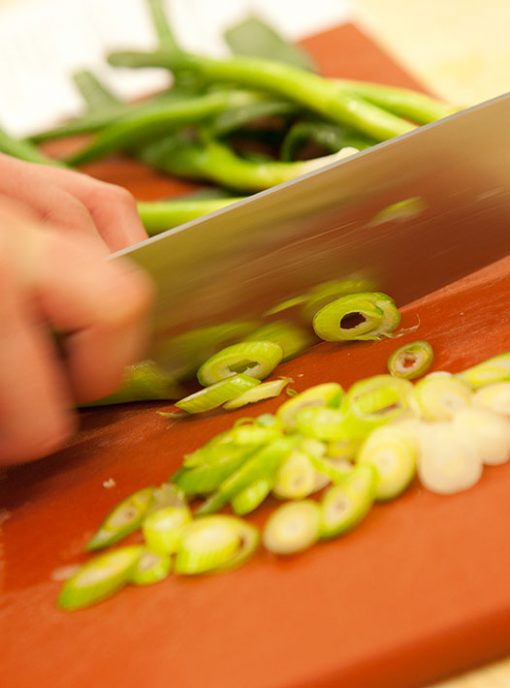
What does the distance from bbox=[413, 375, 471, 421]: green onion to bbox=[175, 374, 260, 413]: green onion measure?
26 centimetres

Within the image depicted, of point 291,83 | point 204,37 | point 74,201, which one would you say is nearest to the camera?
point 74,201

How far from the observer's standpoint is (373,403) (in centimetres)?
112

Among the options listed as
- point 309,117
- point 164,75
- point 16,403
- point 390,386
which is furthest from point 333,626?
point 164,75

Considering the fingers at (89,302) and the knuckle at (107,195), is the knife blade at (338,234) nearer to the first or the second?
the fingers at (89,302)

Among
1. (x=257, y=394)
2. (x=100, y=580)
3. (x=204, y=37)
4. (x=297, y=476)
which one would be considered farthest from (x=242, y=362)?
(x=204, y=37)

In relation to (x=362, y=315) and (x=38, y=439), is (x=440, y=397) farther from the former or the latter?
(x=38, y=439)

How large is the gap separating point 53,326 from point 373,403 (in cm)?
39

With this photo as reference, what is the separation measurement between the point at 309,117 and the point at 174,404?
0.80 m

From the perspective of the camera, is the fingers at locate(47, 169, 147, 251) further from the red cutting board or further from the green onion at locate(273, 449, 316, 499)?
the green onion at locate(273, 449, 316, 499)

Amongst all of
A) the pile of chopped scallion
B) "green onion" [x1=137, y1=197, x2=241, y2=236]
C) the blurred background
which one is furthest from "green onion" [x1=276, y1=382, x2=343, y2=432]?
the blurred background

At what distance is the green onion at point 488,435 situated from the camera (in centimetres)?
103

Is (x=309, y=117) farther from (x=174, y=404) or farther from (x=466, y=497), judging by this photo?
(x=466, y=497)

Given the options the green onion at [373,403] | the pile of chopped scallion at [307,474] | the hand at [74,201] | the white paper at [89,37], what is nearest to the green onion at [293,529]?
the pile of chopped scallion at [307,474]

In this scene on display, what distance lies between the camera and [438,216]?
1295 mm
